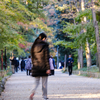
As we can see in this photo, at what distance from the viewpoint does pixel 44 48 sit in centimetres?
805

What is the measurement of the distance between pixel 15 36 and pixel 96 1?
911 cm

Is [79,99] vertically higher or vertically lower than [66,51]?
lower

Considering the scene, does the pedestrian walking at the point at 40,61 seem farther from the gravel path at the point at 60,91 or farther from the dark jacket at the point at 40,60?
the gravel path at the point at 60,91

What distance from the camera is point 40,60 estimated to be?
314 inches

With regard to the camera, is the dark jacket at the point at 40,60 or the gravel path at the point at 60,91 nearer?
the dark jacket at the point at 40,60

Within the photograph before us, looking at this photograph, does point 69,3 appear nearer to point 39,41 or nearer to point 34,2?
point 34,2

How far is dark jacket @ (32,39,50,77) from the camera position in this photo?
7965 millimetres

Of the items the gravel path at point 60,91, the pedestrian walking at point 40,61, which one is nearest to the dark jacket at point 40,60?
the pedestrian walking at point 40,61

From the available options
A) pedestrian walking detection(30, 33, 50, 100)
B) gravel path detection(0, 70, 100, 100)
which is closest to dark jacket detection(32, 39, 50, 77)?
pedestrian walking detection(30, 33, 50, 100)

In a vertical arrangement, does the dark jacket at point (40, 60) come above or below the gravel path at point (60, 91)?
above

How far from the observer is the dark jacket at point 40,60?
7.96 m

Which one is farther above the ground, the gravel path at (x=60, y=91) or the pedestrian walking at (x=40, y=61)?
the pedestrian walking at (x=40, y=61)

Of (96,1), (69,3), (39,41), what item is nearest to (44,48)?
(39,41)

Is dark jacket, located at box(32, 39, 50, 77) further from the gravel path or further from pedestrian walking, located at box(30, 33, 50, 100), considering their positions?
the gravel path
